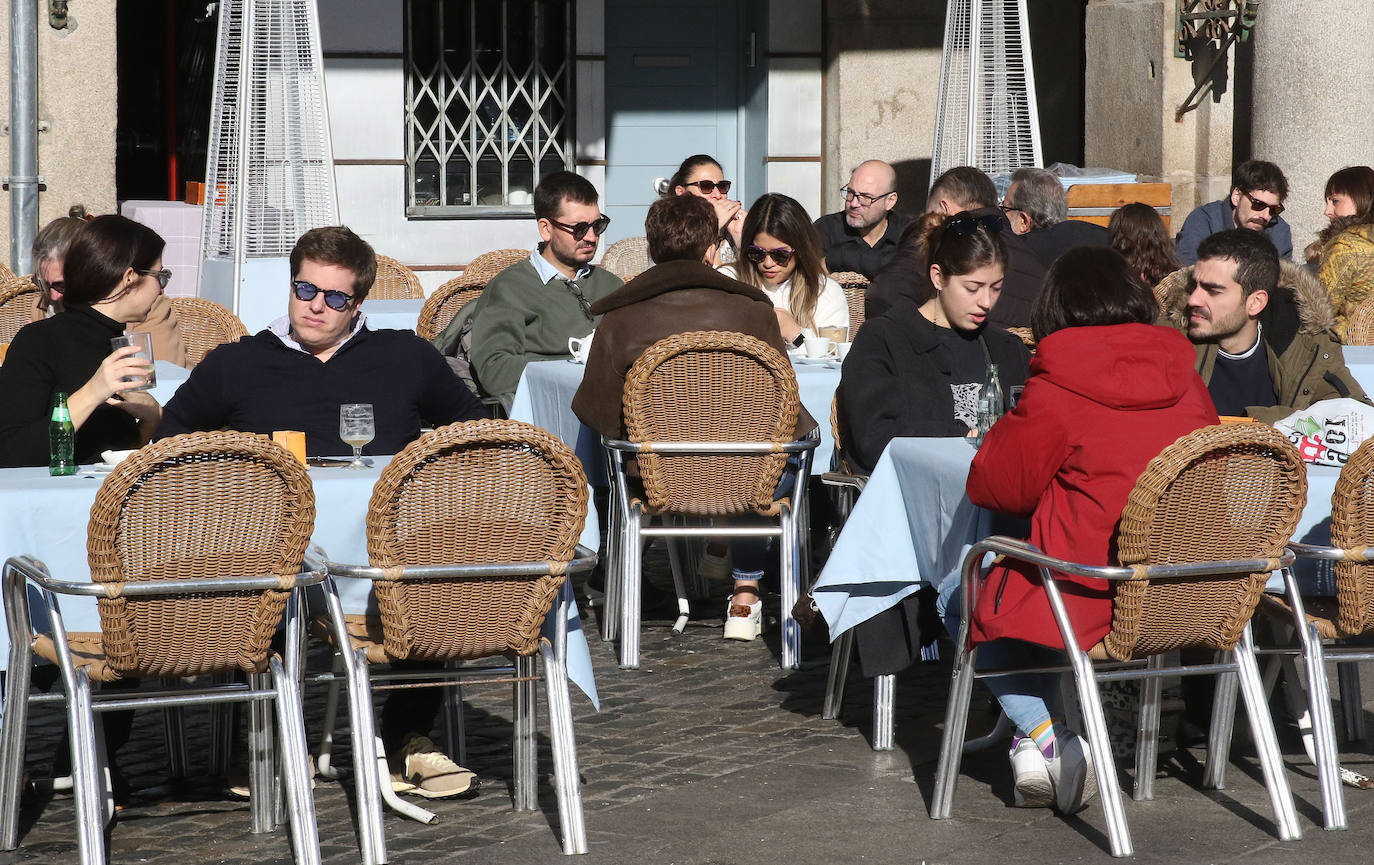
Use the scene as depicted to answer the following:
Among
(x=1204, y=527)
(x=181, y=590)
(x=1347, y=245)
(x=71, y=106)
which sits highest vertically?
(x=71, y=106)

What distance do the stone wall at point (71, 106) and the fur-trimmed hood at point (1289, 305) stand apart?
8084 mm

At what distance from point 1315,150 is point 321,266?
726 cm

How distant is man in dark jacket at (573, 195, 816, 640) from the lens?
637cm

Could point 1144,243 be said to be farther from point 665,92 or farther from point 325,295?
point 665,92

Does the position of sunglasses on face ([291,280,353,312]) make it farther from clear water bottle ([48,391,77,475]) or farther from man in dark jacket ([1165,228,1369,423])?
man in dark jacket ([1165,228,1369,423])

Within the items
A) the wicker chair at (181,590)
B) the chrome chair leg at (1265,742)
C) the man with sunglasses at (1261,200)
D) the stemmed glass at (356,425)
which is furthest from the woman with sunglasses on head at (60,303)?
the man with sunglasses at (1261,200)

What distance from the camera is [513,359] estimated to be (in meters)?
7.39

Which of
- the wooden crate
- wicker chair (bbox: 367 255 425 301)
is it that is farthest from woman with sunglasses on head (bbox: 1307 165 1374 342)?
wicker chair (bbox: 367 255 425 301)

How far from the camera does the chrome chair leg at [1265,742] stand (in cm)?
431

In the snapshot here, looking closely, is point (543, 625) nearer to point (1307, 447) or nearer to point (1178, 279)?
point (1307, 447)

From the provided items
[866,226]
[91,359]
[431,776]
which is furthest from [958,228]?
[866,226]

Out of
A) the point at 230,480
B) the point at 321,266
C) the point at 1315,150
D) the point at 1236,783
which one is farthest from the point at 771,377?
the point at 1315,150

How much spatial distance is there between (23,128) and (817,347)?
6.45m

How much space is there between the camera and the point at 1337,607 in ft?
15.0
